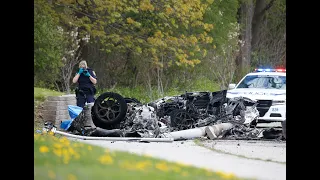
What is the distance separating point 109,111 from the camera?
1911 centimetres

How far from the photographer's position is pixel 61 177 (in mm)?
9422

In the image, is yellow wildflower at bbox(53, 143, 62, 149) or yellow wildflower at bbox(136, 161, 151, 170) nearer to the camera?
yellow wildflower at bbox(136, 161, 151, 170)

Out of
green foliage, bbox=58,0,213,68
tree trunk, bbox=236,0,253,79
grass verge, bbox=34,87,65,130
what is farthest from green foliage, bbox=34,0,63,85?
tree trunk, bbox=236,0,253,79

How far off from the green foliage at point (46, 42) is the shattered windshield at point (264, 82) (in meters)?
6.20

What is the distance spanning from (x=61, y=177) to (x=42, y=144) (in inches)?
96.8

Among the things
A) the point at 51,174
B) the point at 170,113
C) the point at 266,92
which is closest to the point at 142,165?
the point at 51,174

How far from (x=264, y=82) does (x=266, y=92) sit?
1.40 m

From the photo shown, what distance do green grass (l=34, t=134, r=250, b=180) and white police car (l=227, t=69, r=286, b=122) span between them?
33.2 feet

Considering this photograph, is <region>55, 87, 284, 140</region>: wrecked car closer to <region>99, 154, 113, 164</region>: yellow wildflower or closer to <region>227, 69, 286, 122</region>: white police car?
<region>227, 69, 286, 122</region>: white police car

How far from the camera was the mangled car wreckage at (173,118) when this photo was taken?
A: 19000mm

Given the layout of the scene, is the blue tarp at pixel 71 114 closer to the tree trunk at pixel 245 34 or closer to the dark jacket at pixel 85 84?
the dark jacket at pixel 85 84

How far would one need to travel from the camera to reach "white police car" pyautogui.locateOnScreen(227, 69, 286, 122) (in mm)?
21672
